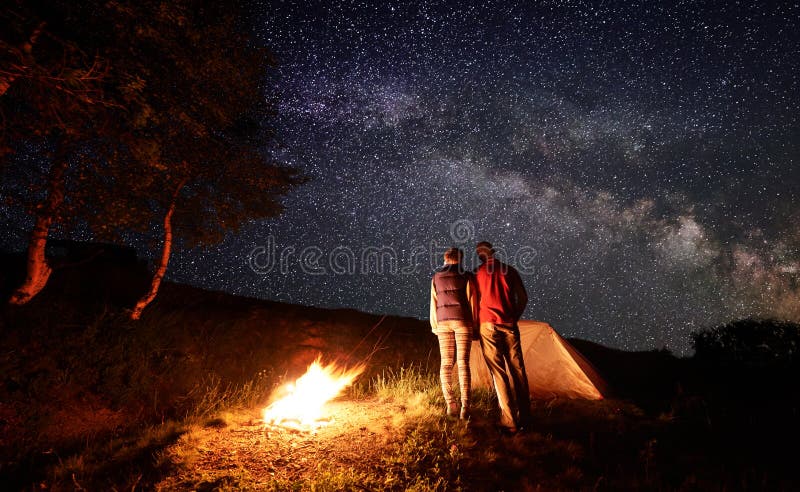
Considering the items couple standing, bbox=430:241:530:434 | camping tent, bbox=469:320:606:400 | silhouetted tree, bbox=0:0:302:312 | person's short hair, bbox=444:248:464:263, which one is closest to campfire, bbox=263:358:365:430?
couple standing, bbox=430:241:530:434

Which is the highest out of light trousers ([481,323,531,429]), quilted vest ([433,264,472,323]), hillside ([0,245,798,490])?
quilted vest ([433,264,472,323])

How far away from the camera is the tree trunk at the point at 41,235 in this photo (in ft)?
22.3

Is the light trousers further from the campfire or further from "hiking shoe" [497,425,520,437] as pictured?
the campfire

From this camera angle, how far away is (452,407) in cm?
566

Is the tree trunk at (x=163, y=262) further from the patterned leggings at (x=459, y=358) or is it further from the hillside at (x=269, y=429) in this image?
the patterned leggings at (x=459, y=358)

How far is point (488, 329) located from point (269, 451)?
318cm

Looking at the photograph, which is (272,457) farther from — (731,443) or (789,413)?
(789,413)

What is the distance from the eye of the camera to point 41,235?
287 inches

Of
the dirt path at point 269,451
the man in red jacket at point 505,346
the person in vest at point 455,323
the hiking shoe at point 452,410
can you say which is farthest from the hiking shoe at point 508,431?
the dirt path at point 269,451

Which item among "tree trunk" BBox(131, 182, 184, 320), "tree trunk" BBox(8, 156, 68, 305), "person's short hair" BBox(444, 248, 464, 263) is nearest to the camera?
"person's short hair" BBox(444, 248, 464, 263)

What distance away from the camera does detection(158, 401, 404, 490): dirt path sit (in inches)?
158

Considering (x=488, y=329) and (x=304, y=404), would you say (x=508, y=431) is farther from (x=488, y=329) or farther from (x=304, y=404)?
(x=304, y=404)

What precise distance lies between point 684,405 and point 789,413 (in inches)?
101

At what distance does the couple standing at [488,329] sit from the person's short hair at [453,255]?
0.31ft
